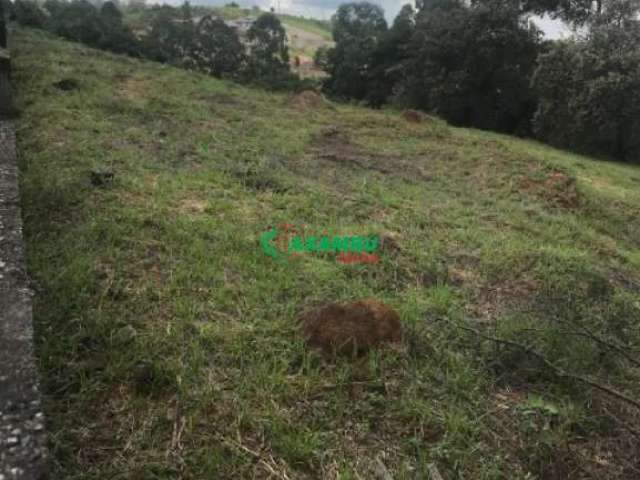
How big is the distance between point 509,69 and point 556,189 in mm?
7231

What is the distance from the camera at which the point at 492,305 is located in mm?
2725

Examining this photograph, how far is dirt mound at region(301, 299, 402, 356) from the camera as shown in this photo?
206 centimetres

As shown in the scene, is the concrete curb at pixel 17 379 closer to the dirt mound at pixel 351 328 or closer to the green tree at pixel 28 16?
the dirt mound at pixel 351 328

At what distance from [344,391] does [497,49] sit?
10.9 meters

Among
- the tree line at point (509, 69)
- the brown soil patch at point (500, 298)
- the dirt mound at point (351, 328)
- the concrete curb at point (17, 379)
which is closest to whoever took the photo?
the concrete curb at point (17, 379)

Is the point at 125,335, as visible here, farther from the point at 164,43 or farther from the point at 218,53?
the point at 164,43

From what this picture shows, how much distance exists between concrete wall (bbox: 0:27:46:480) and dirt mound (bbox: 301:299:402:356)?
1089 mm

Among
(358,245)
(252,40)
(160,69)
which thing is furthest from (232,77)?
(358,245)

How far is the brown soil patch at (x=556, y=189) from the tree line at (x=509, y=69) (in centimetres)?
484

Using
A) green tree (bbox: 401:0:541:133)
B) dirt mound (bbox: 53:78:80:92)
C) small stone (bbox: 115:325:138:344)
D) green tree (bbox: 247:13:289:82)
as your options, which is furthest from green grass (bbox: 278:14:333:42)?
small stone (bbox: 115:325:138:344)

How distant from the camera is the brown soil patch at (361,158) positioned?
5.33 meters

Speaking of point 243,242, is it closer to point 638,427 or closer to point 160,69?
point 638,427

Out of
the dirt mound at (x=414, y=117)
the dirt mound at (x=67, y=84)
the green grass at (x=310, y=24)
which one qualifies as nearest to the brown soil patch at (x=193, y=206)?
the dirt mound at (x=67, y=84)

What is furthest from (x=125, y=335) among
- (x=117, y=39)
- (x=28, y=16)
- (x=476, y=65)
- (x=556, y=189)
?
(x=28, y=16)
